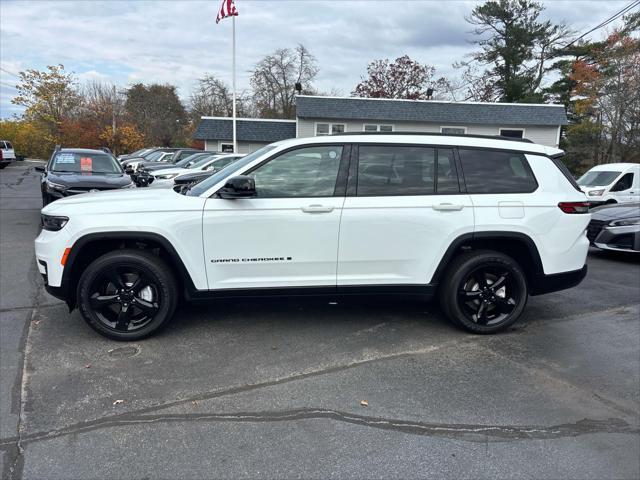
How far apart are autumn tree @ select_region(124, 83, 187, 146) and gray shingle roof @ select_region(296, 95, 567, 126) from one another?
2638 cm

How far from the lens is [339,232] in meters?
4.36

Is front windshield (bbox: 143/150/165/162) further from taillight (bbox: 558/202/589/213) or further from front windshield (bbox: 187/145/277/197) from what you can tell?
taillight (bbox: 558/202/589/213)

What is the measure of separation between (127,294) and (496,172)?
360cm

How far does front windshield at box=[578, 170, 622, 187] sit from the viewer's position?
46.5 feet

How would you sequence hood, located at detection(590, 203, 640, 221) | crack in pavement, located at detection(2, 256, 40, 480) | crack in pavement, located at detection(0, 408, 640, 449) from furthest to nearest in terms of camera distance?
hood, located at detection(590, 203, 640, 221) < crack in pavement, located at detection(0, 408, 640, 449) < crack in pavement, located at detection(2, 256, 40, 480)

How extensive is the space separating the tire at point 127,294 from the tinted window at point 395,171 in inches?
76.9

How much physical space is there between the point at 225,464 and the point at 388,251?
7.87 feet

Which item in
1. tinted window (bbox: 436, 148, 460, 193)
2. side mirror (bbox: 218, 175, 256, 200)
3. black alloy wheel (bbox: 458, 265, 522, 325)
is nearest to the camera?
side mirror (bbox: 218, 175, 256, 200)

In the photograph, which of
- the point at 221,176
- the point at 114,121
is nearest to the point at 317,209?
the point at 221,176

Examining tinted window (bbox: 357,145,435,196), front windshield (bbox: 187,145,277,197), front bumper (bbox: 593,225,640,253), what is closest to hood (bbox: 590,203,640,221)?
front bumper (bbox: 593,225,640,253)

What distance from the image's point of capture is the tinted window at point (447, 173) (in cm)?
457

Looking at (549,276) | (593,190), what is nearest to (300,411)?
(549,276)

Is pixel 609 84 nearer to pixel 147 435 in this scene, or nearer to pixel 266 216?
pixel 266 216

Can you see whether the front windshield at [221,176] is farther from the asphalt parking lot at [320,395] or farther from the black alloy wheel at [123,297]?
the asphalt parking lot at [320,395]
